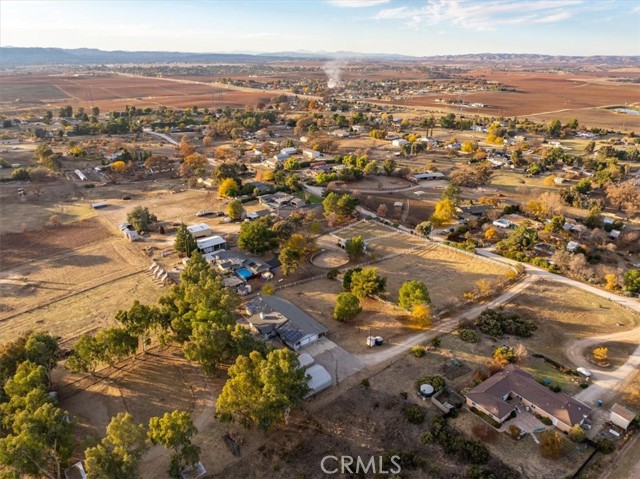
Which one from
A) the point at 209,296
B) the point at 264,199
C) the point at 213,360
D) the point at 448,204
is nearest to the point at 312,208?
the point at 264,199

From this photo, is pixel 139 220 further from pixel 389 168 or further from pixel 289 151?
pixel 389 168

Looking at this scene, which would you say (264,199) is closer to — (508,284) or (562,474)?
(508,284)

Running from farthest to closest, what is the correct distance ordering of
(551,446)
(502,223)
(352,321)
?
(502,223)
(352,321)
(551,446)

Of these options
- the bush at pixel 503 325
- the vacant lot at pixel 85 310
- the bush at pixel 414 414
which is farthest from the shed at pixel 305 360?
the vacant lot at pixel 85 310

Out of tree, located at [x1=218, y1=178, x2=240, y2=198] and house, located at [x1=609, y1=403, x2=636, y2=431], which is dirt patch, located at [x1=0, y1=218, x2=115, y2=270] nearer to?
tree, located at [x1=218, y1=178, x2=240, y2=198]

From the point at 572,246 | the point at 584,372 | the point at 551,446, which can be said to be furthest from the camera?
the point at 572,246

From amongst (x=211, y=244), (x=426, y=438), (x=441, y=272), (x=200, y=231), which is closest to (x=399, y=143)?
(x=441, y=272)

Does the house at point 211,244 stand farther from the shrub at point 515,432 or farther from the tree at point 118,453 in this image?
the shrub at point 515,432
